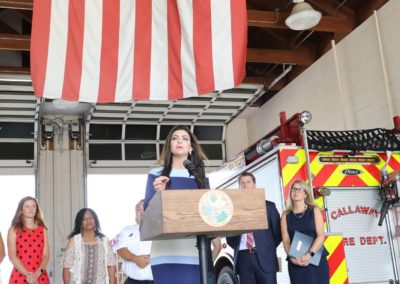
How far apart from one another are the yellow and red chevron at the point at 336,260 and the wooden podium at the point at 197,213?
293 cm

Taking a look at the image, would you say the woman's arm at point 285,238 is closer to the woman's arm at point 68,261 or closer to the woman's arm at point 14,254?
the woman's arm at point 68,261

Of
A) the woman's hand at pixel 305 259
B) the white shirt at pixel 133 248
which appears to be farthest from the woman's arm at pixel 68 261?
the woman's hand at pixel 305 259

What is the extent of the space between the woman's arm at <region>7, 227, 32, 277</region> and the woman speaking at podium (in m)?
2.67

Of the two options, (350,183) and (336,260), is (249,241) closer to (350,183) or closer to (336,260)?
(336,260)

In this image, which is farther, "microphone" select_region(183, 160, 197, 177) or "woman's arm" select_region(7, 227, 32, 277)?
"woman's arm" select_region(7, 227, 32, 277)

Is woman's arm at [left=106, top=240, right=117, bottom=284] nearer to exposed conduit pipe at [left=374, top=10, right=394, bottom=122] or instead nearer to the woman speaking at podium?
the woman speaking at podium

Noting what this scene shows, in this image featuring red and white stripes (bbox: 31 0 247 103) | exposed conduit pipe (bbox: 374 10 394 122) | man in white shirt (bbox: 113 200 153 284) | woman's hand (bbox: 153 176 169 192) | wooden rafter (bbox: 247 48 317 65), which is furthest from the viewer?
wooden rafter (bbox: 247 48 317 65)

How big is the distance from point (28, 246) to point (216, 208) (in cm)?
341

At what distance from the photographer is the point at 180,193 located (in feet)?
7.39

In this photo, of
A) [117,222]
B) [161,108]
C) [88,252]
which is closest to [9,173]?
[117,222]

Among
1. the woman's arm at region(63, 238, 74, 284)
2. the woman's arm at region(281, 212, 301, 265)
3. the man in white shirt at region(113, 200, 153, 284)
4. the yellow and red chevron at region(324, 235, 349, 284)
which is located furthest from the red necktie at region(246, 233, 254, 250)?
the woman's arm at region(63, 238, 74, 284)

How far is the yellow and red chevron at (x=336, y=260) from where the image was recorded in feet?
16.7

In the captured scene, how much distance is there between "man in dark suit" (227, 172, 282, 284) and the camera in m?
4.70

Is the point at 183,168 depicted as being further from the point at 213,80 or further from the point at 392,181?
the point at 392,181
